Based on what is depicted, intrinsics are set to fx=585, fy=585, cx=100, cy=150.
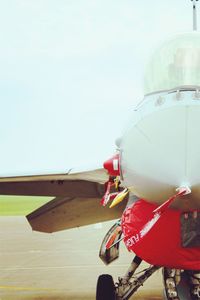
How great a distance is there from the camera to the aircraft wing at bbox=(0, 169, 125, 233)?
751cm

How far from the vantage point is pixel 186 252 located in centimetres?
536

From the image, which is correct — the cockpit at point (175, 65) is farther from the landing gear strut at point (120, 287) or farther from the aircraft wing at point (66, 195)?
the landing gear strut at point (120, 287)

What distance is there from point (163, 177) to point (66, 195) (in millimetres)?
4133

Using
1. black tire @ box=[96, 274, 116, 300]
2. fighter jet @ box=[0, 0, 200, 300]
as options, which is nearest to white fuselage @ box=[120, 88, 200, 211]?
fighter jet @ box=[0, 0, 200, 300]

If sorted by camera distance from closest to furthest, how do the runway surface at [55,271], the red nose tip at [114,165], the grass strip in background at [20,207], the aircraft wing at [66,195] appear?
1. the red nose tip at [114,165]
2. the aircraft wing at [66,195]
3. the runway surface at [55,271]
4. the grass strip in background at [20,207]

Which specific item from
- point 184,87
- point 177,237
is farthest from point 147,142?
point 177,237

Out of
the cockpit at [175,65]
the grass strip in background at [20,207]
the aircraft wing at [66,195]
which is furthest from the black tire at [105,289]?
the grass strip in background at [20,207]

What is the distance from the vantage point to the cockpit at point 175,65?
5195 millimetres

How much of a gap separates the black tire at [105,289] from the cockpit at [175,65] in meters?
3.11

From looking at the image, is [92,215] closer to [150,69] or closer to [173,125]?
[150,69]

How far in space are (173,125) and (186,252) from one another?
60.0 inches

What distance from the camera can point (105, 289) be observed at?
769cm

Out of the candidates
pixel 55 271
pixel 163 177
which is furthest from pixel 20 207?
pixel 163 177

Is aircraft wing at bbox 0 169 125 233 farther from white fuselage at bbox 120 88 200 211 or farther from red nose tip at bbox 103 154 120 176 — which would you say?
white fuselage at bbox 120 88 200 211
